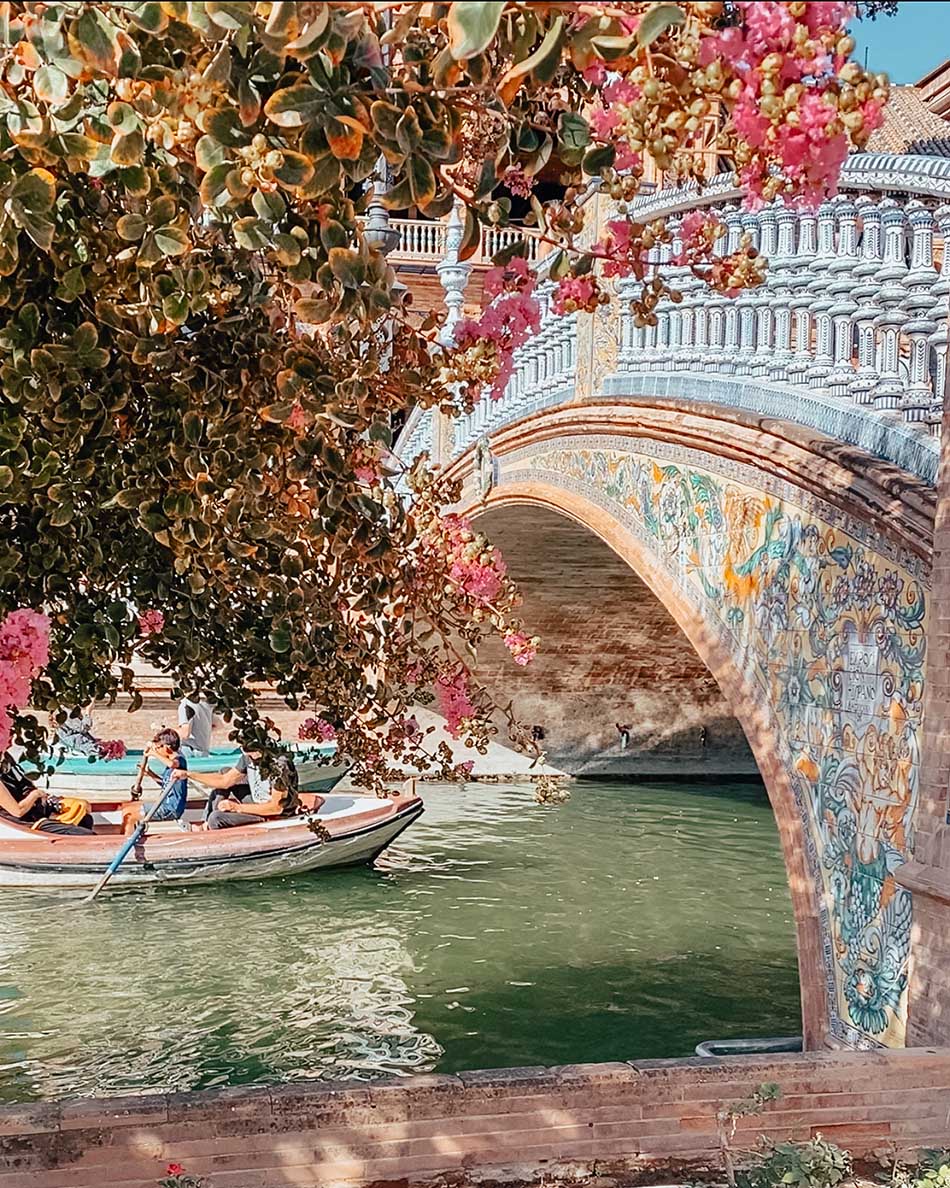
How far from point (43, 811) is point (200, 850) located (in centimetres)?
137

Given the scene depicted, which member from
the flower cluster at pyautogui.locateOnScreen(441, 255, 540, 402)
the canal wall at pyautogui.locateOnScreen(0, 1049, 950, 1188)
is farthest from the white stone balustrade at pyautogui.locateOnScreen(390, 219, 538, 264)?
the flower cluster at pyautogui.locateOnScreen(441, 255, 540, 402)

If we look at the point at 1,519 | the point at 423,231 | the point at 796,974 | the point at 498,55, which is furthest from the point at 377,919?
the point at 423,231

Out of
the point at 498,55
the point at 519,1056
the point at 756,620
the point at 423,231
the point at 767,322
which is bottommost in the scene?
the point at 519,1056

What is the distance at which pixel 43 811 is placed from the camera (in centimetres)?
1097

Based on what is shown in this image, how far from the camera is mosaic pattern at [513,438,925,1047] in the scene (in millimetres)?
4777

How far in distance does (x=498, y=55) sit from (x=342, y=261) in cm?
57

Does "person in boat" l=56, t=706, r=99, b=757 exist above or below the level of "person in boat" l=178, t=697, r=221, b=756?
above

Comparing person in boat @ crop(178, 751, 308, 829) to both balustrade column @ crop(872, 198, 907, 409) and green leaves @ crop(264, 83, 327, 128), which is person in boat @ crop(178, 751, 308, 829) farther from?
green leaves @ crop(264, 83, 327, 128)

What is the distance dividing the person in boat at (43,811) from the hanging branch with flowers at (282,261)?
743cm

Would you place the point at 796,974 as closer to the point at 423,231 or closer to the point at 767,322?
the point at 767,322

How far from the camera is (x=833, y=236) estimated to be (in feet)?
18.0

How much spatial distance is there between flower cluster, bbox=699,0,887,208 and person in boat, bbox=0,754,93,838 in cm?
972

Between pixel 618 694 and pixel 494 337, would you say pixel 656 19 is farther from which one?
pixel 618 694

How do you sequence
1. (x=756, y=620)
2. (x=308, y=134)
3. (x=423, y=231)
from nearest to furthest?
(x=308, y=134), (x=756, y=620), (x=423, y=231)
